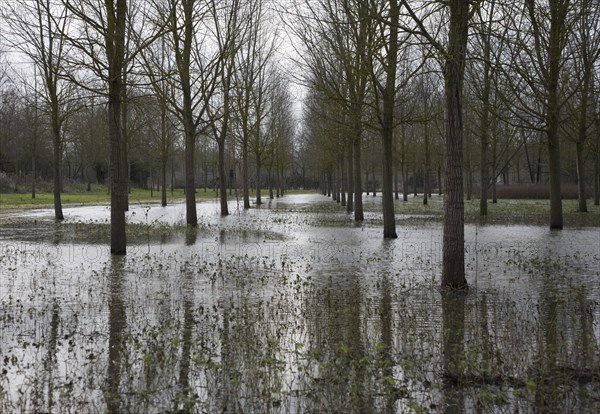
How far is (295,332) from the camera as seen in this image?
20.4ft

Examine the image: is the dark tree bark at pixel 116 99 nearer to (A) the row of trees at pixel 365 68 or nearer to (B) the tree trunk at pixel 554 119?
(A) the row of trees at pixel 365 68

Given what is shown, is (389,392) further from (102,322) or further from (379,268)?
(379,268)

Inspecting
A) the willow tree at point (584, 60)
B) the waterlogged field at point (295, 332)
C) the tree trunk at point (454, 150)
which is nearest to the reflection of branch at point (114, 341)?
the waterlogged field at point (295, 332)

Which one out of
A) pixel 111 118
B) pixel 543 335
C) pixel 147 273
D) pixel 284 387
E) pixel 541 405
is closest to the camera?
pixel 541 405

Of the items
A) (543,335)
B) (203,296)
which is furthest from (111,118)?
(543,335)

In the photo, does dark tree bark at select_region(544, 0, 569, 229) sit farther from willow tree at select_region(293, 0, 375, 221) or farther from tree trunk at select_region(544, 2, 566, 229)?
willow tree at select_region(293, 0, 375, 221)

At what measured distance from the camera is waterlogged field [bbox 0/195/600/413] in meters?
4.30

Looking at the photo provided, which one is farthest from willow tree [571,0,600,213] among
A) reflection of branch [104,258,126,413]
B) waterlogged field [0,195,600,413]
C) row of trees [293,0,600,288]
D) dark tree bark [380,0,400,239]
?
reflection of branch [104,258,126,413]

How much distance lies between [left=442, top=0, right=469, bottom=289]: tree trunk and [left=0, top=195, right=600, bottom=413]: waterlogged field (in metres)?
0.55

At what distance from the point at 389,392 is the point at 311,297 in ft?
12.6

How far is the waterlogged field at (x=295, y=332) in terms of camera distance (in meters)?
4.30

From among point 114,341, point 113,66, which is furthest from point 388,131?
point 114,341

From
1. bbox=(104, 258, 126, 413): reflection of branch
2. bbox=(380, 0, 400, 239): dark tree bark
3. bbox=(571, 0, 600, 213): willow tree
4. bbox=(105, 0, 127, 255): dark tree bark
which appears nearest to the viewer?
bbox=(104, 258, 126, 413): reflection of branch

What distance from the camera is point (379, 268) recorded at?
35.9ft
